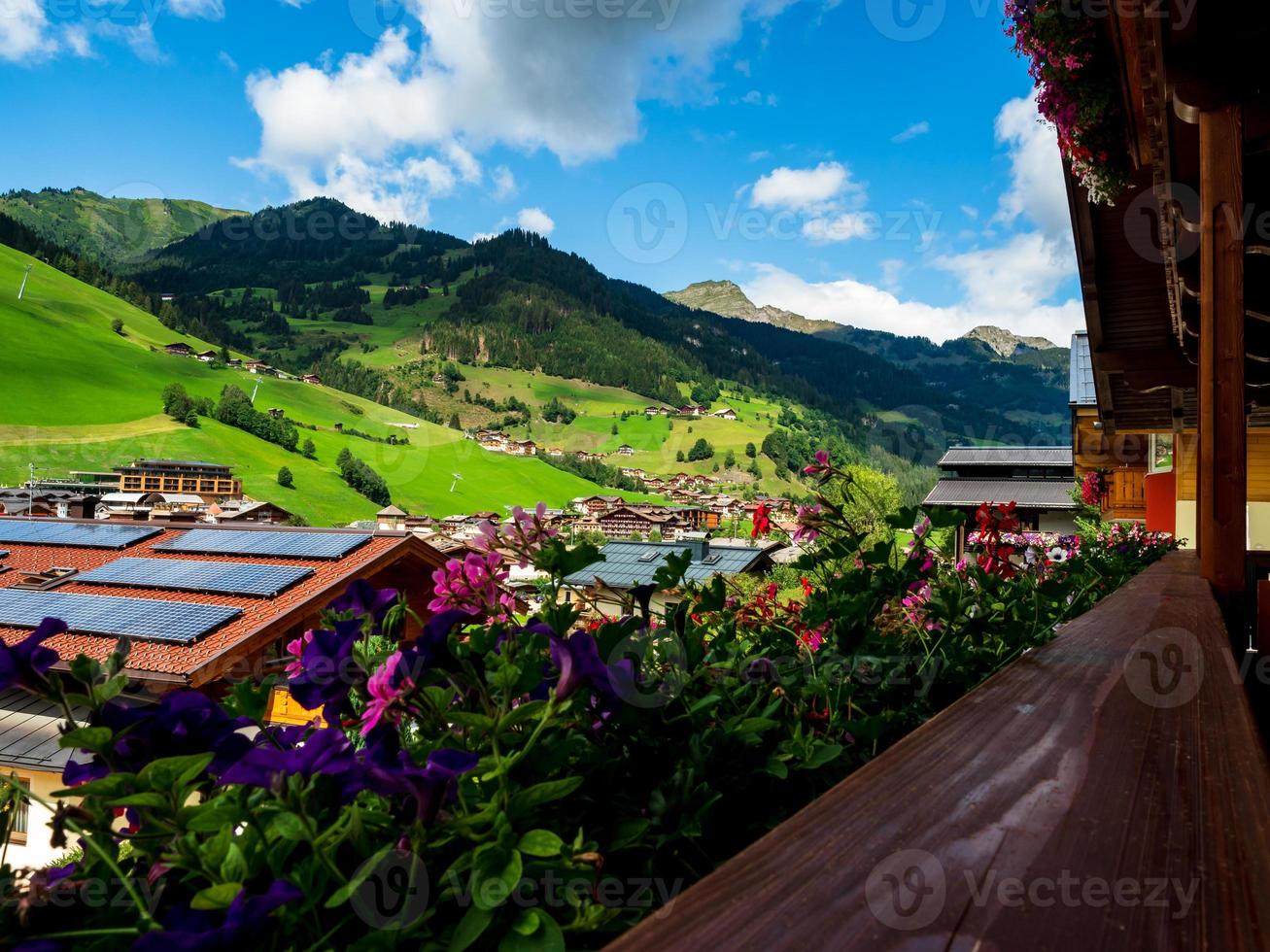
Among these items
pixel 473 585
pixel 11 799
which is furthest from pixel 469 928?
pixel 473 585

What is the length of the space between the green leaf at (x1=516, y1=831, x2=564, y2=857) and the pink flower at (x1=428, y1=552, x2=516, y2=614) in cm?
53

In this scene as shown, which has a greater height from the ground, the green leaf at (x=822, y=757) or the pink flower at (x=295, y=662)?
the pink flower at (x=295, y=662)

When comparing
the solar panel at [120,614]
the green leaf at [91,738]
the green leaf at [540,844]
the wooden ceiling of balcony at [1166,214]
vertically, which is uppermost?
the wooden ceiling of balcony at [1166,214]

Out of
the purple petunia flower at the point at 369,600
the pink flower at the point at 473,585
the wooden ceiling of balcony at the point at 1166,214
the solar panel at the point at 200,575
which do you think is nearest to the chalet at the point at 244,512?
the solar panel at the point at 200,575

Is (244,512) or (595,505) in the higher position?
(244,512)

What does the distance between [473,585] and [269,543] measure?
16.6 m

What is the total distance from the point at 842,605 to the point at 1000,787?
2.11 feet

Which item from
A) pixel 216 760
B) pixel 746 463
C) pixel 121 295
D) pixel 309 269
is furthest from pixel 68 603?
pixel 309 269

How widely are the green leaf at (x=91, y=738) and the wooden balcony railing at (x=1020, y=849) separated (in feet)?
1.36

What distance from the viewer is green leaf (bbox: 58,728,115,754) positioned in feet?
1.64

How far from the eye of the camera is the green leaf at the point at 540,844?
15.9 inches

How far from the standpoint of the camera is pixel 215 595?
12898mm

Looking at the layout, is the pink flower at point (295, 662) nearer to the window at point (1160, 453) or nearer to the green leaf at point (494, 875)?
the green leaf at point (494, 875)

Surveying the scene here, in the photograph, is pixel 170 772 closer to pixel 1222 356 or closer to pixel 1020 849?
pixel 1020 849
